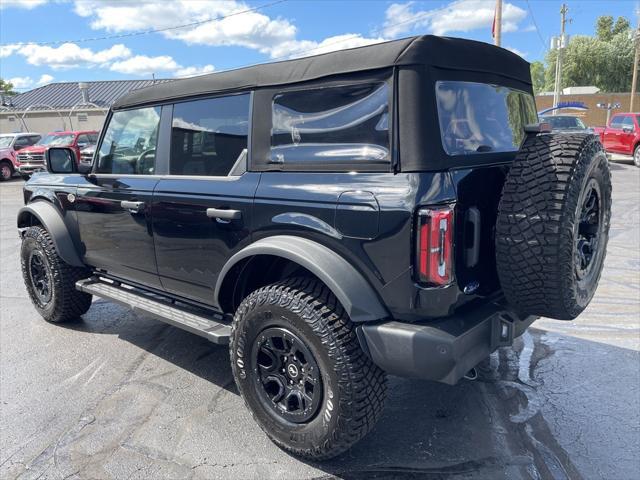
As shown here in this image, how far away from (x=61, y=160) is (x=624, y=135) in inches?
742

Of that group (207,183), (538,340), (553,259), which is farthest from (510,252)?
(538,340)

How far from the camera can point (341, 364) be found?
2.47 meters

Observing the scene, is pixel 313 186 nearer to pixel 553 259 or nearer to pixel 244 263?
pixel 244 263

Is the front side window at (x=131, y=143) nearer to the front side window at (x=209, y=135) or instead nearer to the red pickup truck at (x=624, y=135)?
the front side window at (x=209, y=135)

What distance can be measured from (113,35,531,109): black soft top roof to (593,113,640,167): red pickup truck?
1673 cm

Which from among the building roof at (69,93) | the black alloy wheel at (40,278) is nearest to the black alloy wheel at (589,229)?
the black alloy wheel at (40,278)

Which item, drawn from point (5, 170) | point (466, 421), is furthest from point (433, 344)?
point (5, 170)

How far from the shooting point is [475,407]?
3.27 meters

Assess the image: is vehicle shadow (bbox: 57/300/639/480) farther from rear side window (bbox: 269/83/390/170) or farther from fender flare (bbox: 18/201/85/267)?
rear side window (bbox: 269/83/390/170)

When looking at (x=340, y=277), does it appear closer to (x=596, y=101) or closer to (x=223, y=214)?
(x=223, y=214)

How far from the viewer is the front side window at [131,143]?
373 cm

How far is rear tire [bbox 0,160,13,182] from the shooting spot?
65.8 ft

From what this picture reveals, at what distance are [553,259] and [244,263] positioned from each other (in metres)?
1.60

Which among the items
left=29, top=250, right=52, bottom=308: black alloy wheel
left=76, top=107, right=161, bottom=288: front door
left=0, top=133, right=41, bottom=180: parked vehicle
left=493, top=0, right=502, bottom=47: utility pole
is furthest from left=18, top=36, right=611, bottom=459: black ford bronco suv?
left=0, top=133, right=41, bottom=180: parked vehicle
